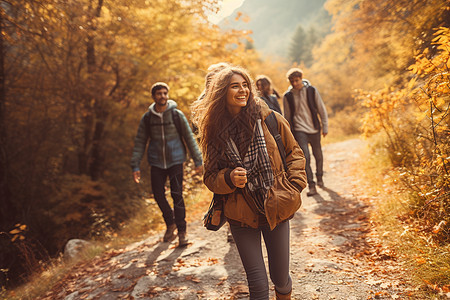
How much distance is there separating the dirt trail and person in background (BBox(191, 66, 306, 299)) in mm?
1268

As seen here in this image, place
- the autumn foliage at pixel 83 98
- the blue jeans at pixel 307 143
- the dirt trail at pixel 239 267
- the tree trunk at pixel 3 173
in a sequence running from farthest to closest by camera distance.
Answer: the autumn foliage at pixel 83 98 → the tree trunk at pixel 3 173 → the blue jeans at pixel 307 143 → the dirt trail at pixel 239 267

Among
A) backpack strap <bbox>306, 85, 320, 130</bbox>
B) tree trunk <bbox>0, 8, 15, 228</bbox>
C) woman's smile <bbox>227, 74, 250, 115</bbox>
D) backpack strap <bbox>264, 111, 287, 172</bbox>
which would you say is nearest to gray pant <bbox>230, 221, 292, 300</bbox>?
backpack strap <bbox>264, 111, 287, 172</bbox>

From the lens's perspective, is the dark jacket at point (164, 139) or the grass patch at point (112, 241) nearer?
the dark jacket at point (164, 139)

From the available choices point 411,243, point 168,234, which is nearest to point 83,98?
point 168,234

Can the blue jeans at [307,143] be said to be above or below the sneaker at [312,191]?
above

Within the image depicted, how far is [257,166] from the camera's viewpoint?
2154 millimetres

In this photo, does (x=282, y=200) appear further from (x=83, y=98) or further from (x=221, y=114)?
(x=83, y=98)

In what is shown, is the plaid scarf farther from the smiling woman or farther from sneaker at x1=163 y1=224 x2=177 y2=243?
sneaker at x1=163 y1=224 x2=177 y2=243

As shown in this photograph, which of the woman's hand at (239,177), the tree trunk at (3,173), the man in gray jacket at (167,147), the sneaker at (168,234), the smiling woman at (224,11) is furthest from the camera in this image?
the tree trunk at (3,173)

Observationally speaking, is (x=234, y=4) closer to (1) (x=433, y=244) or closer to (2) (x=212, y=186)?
(2) (x=212, y=186)

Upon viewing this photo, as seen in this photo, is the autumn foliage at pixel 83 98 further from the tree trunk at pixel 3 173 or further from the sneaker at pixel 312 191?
the sneaker at pixel 312 191

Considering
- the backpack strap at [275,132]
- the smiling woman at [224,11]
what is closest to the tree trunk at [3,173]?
the smiling woman at [224,11]

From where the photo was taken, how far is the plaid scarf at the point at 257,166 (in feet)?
6.95

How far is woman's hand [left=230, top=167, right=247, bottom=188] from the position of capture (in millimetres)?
2033
